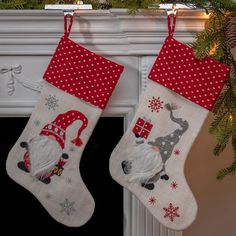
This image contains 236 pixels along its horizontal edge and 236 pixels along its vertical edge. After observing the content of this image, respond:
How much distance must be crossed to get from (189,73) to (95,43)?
34cm

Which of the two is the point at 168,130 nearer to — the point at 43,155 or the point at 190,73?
the point at 190,73

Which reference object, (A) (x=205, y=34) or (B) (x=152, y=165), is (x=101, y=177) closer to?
(B) (x=152, y=165)

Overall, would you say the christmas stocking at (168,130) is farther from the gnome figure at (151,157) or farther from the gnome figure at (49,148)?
the gnome figure at (49,148)

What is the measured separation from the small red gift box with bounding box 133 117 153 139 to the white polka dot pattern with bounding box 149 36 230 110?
141 millimetres

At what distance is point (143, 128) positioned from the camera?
5.13 ft

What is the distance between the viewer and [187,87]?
1554mm

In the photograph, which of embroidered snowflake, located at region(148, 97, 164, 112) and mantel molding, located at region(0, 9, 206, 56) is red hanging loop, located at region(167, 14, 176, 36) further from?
embroidered snowflake, located at region(148, 97, 164, 112)

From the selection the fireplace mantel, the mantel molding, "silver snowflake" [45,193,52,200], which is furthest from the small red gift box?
"silver snowflake" [45,193,52,200]

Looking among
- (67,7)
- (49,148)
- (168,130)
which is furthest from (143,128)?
(67,7)

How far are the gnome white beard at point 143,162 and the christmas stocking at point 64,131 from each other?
0.55 feet

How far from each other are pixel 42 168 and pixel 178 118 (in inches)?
19.1

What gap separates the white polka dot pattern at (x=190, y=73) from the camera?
5.06 feet

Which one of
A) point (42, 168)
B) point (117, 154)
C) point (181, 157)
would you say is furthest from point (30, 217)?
point (181, 157)

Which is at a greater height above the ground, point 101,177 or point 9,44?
point 9,44
